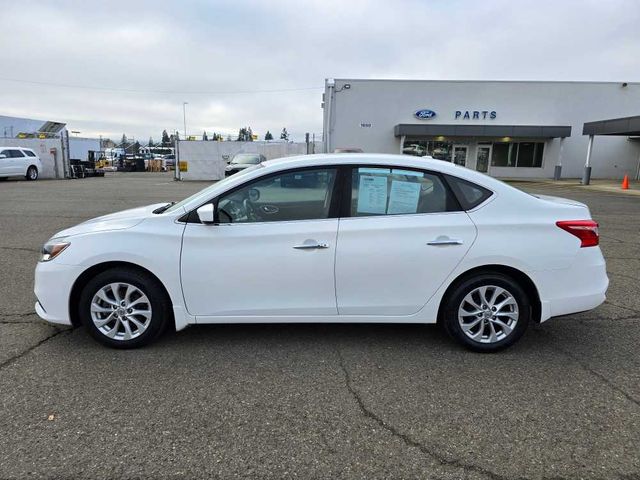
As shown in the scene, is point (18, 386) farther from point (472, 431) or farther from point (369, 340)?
point (472, 431)

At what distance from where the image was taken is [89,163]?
33.9 meters

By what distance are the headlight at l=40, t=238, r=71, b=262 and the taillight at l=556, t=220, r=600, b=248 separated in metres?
4.10

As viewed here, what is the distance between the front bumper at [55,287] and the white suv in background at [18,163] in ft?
86.6

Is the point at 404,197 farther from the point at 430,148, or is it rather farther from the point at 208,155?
the point at 430,148

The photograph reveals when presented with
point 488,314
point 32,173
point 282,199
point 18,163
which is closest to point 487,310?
point 488,314

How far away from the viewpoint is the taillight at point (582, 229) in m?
3.74

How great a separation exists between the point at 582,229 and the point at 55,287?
4374 millimetres

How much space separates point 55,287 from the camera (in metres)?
3.75

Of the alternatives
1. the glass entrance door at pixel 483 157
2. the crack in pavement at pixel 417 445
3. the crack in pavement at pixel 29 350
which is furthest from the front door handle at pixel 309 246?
the glass entrance door at pixel 483 157

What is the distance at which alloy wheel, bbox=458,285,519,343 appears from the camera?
376 cm

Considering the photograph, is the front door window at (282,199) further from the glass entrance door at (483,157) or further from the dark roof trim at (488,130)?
the glass entrance door at (483,157)

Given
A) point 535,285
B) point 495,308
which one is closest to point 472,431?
point 495,308

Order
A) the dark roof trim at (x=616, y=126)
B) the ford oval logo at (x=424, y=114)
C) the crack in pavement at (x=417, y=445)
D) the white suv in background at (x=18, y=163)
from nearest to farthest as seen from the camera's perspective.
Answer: the crack in pavement at (x=417, y=445) < the dark roof trim at (x=616, y=126) < the white suv in background at (x=18, y=163) < the ford oval logo at (x=424, y=114)

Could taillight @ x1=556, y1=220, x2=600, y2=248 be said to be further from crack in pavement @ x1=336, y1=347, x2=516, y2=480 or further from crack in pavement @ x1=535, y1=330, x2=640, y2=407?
crack in pavement @ x1=336, y1=347, x2=516, y2=480
